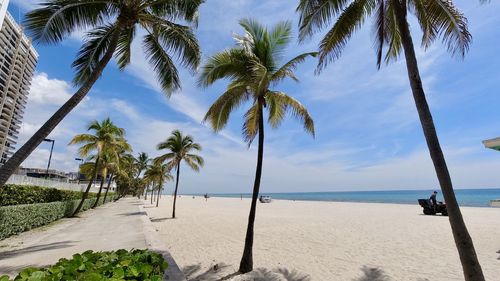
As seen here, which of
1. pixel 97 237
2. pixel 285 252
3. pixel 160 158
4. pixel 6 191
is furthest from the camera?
pixel 160 158

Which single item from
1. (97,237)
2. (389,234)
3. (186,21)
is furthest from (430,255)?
(97,237)

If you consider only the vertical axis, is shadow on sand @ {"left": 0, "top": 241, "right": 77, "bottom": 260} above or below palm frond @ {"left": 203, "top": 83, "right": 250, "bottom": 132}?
below

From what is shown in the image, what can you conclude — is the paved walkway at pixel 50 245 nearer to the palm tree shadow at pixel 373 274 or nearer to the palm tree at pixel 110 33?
the palm tree at pixel 110 33

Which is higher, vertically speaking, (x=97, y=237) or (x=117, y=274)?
(x=117, y=274)

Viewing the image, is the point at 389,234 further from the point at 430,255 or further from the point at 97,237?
the point at 97,237

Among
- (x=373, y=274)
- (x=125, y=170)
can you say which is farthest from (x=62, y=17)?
(x=125, y=170)

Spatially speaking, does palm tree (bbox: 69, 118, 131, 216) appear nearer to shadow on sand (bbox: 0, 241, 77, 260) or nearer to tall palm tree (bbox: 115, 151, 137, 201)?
tall palm tree (bbox: 115, 151, 137, 201)

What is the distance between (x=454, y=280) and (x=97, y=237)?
1150 cm

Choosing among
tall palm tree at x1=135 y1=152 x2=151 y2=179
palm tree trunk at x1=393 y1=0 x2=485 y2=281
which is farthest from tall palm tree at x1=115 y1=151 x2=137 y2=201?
palm tree trunk at x1=393 y1=0 x2=485 y2=281

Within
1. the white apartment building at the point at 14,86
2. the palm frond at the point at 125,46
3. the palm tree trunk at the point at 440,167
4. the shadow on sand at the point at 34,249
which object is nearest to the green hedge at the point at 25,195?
the shadow on sand at the point at 34,249

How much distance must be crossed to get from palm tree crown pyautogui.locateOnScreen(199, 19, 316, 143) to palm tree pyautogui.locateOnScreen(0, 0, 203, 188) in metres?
1.51

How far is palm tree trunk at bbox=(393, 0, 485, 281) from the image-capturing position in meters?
4.22

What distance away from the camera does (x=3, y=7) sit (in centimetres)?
746

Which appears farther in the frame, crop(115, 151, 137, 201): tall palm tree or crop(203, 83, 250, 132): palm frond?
crop(115, 151, 137, 201): tall palm tree
